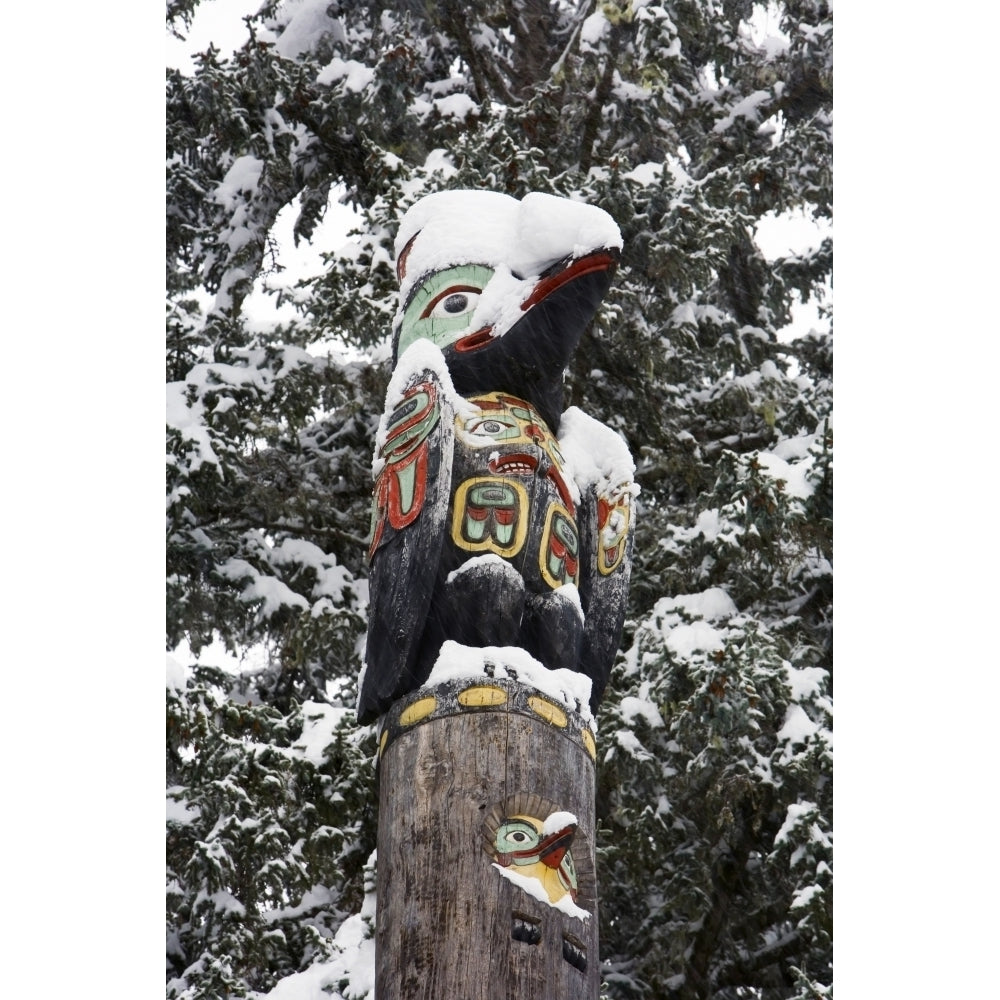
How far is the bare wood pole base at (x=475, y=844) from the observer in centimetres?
330

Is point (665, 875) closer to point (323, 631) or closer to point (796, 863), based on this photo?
point (796, 863)

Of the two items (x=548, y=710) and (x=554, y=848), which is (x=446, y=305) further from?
(x=554, y=848)

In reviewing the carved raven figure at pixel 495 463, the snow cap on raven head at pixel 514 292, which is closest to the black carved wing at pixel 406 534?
the carved raven figure at pixel 495 463

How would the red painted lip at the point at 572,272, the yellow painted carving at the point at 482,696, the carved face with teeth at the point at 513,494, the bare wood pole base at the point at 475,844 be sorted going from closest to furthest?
1. the bare wood pole base at the point at 475,844
2. the yellow painted carving at the point at 482,696
3. the carved face with teeth at the point at 513,494
4. the red painted lip at the point at 572,272

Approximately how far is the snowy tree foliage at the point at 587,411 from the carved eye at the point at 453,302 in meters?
2.27

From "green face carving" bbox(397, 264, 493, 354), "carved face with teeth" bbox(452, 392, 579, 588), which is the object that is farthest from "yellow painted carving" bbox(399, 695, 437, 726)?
"green face carving" bbox(397, 264, 493, 354)

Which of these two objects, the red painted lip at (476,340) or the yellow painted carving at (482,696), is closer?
the yellow painted carving at (482,696)

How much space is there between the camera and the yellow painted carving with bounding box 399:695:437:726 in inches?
147

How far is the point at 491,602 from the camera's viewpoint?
3994 millimetres

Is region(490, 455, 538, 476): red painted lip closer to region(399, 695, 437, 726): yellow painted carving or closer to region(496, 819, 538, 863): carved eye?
region(399, 695, 437, 726): yellow painted carving

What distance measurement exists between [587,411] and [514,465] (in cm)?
381

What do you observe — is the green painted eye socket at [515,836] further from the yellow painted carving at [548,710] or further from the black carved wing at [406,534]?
the black carved wing at [406,534]

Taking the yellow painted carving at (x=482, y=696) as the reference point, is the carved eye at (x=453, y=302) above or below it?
above

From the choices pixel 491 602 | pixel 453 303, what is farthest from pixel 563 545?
pixel 453 303
